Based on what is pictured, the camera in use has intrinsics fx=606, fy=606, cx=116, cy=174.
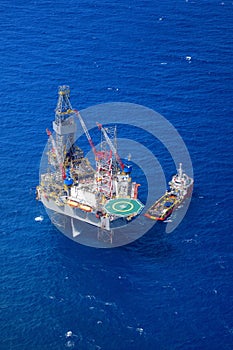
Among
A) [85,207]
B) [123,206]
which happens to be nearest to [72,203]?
[85,207]

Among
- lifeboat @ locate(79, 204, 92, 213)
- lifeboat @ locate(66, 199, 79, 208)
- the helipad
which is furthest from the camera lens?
lifeboat @ locate(66, 199, 79, 208)

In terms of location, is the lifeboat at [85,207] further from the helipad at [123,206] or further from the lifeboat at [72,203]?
the helipad at [123,206]

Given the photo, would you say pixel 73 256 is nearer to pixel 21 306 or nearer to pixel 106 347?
pixel 21 306

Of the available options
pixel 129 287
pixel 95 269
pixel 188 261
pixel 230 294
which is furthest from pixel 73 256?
pixel 230 294

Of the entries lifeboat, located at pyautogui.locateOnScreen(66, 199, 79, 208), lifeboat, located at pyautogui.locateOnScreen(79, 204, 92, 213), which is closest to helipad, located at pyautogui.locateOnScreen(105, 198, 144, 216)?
lifeboat, located at pyautogui.locateOnScreen(79, 204, 92, 213)

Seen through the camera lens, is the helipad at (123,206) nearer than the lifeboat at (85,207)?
Yes

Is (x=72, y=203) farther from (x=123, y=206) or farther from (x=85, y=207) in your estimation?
(x=123, y=206)

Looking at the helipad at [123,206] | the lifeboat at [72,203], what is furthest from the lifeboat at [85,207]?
the helipad at [123,206]

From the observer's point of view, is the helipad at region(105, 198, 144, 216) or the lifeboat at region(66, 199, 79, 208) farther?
the lifeboat at region(66, 199, 79, 208)

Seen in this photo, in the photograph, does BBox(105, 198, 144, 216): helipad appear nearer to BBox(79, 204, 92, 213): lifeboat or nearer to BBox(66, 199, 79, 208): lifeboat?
BBox(79, 204, 92, 213): lifeboat
